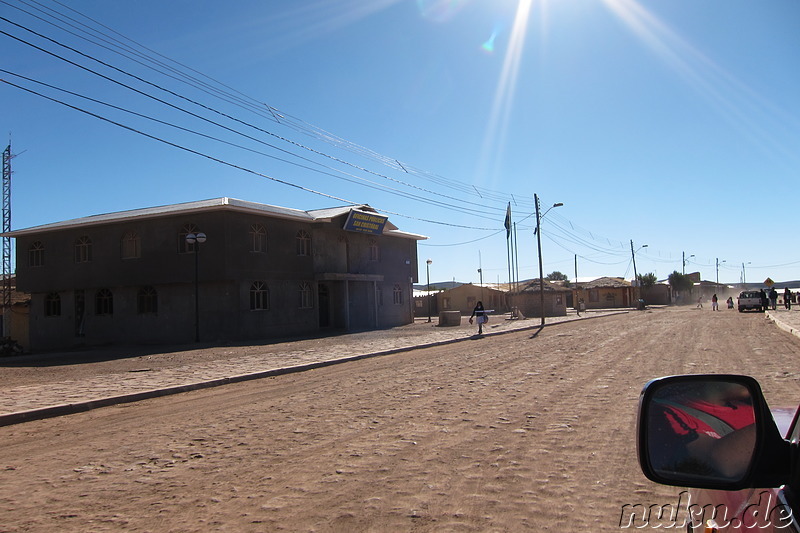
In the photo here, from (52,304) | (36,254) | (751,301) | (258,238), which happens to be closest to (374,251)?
(258,238)

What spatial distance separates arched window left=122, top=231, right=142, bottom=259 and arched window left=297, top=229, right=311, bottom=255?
8.73 meters

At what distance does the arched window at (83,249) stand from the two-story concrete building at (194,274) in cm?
6

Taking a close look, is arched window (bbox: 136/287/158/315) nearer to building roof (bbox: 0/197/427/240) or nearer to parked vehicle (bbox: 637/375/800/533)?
building roof (bbox: 0/197/427/240)

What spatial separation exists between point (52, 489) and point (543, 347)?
1645cm

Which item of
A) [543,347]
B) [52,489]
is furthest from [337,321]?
[52,489]

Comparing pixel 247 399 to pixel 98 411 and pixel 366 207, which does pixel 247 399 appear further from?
pixel 366 207

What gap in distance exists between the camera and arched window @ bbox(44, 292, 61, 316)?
34406 millimetres

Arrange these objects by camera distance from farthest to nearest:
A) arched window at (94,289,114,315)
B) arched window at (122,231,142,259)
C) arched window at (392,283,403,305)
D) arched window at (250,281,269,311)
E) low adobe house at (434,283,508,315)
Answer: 1. low adobe house at (434,283,508,315)
2. arched window at (392,283,403,305)
3. arched window at (94,289,114,315)
4. arched window at (122,231,142,259)
5. arched window at (250,281,269,311)

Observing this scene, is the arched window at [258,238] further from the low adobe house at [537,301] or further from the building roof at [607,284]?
the building roof at [607,284]

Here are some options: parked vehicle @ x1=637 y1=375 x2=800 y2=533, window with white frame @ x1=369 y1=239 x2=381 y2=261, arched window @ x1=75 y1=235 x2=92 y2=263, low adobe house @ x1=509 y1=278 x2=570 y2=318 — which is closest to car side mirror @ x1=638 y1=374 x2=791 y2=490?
parked vehicle @ x1=637 y1=375 x2=800 y2=533

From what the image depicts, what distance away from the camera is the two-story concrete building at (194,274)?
97.3 ft

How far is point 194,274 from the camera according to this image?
29719 millimetres

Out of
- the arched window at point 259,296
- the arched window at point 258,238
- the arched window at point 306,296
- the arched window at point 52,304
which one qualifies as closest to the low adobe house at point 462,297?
the arched window at point 306,296

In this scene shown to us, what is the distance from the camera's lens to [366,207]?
1535 inches
